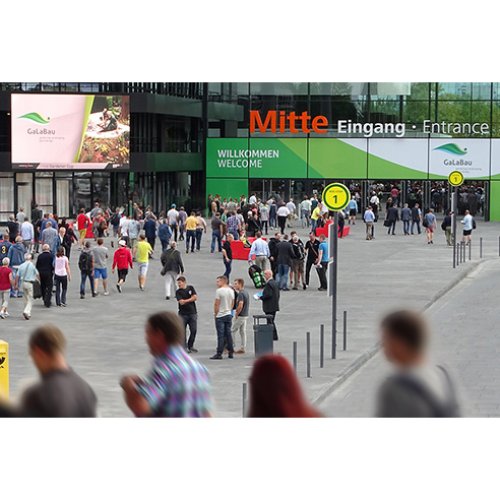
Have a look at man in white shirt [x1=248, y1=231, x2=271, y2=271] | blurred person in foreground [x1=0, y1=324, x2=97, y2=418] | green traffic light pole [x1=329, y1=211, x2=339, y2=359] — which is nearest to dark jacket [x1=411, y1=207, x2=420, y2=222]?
man in white shirt [x1=248, y1=231, x2=271, y2=271]

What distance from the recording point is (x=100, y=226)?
36.1 meters

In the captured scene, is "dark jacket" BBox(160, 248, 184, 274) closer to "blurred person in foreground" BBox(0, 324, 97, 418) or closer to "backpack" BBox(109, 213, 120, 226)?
"backpack" BBox(109, 213, 120, 226)

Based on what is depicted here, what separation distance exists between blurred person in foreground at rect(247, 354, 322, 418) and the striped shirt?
686 millimetres

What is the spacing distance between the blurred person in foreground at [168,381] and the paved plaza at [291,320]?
5225mm

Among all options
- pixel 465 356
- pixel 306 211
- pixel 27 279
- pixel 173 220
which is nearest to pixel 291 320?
pixel 27 279

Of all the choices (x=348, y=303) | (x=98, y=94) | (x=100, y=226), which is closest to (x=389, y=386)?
(x=348, y=303)

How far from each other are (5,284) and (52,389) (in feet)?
65.5

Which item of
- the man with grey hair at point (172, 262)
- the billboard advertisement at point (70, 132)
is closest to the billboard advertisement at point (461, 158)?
the billboard advertisement at point (70, 132)

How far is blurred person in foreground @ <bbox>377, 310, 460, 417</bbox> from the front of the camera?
465 centimetres

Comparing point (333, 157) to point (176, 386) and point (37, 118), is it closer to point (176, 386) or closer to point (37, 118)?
point (37, 118)

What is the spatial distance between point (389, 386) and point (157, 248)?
37050mm

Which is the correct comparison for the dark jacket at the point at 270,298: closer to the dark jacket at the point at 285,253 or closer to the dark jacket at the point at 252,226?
the dark jacket at the point at 285,253

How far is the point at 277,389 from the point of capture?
16.3ft

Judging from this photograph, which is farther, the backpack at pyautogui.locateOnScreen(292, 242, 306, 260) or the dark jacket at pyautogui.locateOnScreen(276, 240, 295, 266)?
the backpack at pyautogui.locateOnScreen(292, 242, 306, 260)
